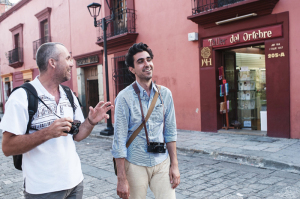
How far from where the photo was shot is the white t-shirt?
6.17 feet

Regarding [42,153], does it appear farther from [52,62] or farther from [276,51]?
[276,51]

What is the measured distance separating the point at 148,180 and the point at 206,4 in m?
7.70

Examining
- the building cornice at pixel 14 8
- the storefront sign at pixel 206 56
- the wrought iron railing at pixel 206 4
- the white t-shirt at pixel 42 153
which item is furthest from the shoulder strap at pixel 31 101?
the building cornice at pixel 14 8

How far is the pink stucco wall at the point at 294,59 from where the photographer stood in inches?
286

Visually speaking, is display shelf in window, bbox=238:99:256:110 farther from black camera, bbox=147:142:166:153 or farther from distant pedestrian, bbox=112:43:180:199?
black camera, bbox=147:142:166:153

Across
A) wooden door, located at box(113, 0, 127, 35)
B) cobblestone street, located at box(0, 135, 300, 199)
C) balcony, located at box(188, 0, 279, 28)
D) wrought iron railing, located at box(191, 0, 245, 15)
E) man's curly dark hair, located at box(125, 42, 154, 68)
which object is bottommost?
cobblestone street, located at box(0, 135, 300, 199)

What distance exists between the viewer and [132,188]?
2387 millimetres

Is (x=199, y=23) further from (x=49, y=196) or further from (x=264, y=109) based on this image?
(x=49, y=196)

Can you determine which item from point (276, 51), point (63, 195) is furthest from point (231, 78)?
point (63, 195)

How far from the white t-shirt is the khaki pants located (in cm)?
47

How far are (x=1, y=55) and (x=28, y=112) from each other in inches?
1045

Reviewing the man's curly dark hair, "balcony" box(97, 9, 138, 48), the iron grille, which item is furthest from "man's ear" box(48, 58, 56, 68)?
the iron grille

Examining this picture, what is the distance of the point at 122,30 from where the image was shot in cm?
1236

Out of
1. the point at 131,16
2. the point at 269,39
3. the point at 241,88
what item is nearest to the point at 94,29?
the point at 131,16
